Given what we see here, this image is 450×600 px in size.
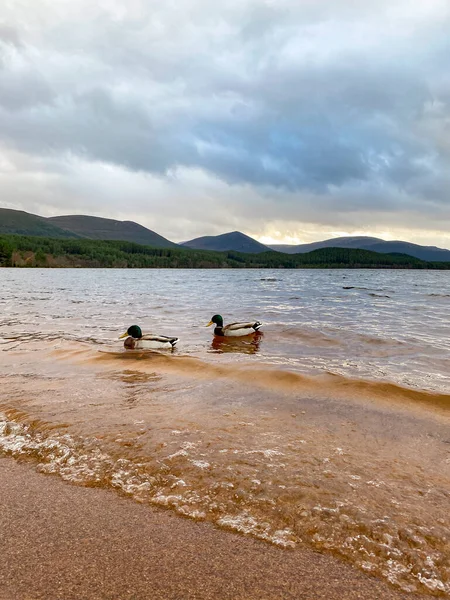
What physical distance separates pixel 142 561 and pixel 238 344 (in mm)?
11781

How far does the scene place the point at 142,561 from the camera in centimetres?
292

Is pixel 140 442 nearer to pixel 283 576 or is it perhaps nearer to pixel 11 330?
pixel 283 576

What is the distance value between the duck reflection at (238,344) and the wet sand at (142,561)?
9.70 metres

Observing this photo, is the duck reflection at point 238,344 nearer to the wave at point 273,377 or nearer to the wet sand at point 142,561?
the wave at point 273,377

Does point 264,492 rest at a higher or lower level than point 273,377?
higher

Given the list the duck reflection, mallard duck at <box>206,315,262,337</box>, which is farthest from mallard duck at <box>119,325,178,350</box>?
mallard duck at <box>206,315,262,337</box>

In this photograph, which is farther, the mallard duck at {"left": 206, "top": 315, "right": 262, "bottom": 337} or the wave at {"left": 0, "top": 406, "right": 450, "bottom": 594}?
the mallard duck at {"left": 206, "top": 315, "right": 262, "bottom": 337}

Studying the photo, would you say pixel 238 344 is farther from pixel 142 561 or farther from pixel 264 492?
pixel 142 561

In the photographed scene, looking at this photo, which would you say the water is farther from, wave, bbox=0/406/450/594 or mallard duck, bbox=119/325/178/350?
mallard duck, bbox=119/325/178/350

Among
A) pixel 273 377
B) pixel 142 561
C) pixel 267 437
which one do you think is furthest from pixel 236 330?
pixel 142 561

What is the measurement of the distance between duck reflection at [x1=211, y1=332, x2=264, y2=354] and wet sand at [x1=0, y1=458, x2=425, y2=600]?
9700 millimetres

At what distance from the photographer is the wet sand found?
2629mm

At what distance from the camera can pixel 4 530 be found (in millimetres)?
3252

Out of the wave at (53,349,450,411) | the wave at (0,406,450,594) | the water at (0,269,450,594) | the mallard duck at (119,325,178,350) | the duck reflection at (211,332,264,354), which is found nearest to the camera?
the wave at (0,406,450,594)
